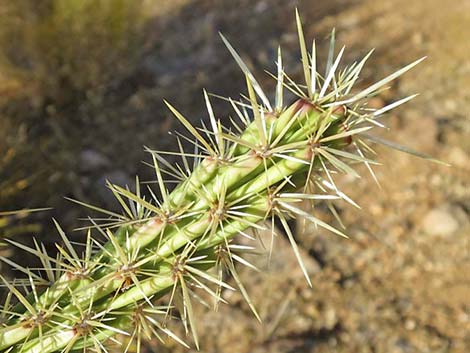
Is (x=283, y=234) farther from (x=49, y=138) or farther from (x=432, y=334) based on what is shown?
(x=49, y=138)

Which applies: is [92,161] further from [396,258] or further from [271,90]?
[396,258]

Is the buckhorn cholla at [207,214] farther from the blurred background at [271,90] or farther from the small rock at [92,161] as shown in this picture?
the small rock at [92,161]

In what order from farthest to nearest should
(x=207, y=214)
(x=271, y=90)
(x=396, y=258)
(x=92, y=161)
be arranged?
(x=271, y=90), (x=92, y=161), (x=396, y=258), (x=207, y=214)

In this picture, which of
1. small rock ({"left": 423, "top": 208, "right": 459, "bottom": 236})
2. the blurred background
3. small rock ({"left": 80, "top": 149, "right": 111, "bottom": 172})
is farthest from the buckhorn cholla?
small rock ({"left": 80, "top": 149, "right": 111, "bottom": 172})

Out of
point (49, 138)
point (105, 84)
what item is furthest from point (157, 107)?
point (49, 138)

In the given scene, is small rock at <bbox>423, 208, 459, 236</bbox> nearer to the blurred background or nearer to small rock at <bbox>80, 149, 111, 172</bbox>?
the blurred background

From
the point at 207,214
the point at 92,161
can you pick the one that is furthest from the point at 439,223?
the point at 207,214
